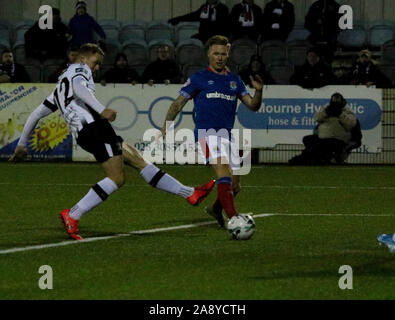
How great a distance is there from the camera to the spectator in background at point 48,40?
24.0 metres

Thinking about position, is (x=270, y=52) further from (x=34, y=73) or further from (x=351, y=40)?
(x=34, y=73)

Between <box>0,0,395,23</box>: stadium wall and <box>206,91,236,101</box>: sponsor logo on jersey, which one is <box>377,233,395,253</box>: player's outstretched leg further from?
<box>0,0,395,23</box>: stadium wall

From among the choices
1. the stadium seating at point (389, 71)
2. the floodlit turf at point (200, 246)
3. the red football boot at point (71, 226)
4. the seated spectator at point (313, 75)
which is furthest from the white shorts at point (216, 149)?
the stadium seating at point (389, 71)

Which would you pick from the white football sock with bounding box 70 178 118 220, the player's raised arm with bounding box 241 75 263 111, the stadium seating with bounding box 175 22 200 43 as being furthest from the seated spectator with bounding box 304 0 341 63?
the white football sock with bounding box 70 178 118 220

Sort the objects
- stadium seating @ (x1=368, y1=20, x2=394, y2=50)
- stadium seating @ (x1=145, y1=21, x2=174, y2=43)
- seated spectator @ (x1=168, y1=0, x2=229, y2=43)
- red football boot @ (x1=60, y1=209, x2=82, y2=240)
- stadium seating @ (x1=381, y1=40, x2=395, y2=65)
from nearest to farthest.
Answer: red football boot @ (x1=60, y1=209, x2=82, y2=240)
seated spectator @ (x1=168, y1=0, x2=229, y2=43)
stadium seating @ (x1=381, y1=40, x2=395, y2=65)
stadium seating @ (x1=368, y1=20, x2=394, y2=50)
stadium seating @ (x1=145, y1=21, x2=174, y2=43)

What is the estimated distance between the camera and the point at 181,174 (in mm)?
19594

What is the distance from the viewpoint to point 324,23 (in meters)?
24.1

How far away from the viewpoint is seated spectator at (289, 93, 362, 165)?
70.9 ft

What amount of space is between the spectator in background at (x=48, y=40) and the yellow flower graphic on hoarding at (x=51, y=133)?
2651 mm

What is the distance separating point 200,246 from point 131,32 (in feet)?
54.6

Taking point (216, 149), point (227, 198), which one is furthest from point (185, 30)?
point (227, 198)

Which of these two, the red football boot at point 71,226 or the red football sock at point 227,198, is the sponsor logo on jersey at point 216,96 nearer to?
the red football sock at point 227,198

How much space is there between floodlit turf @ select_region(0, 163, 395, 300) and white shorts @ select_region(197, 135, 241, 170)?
2.57 ft
